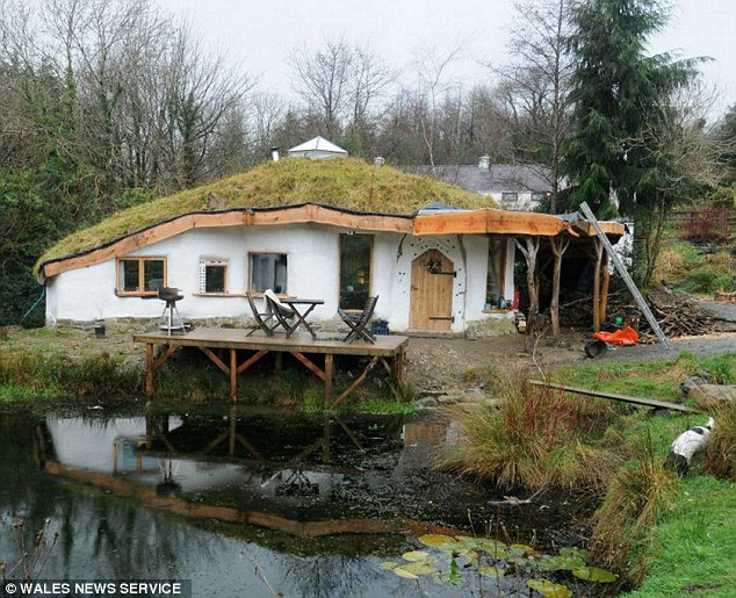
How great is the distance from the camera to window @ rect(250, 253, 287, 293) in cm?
1492

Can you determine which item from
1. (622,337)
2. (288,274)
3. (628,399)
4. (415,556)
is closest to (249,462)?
(415,556)

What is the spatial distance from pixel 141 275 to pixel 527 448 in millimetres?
9962

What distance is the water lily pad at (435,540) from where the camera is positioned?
6125mm

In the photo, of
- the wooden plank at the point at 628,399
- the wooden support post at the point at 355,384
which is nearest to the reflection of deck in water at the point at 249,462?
the wooden support post at the point at 355,384

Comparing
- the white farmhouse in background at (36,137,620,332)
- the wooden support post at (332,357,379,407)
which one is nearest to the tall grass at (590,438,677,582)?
the wooden support post at (332,357,379,407)

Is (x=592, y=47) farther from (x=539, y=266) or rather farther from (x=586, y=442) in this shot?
(x=586, y=442)

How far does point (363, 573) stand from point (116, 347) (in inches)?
363

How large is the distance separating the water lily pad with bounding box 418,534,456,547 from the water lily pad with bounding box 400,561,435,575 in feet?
1.26

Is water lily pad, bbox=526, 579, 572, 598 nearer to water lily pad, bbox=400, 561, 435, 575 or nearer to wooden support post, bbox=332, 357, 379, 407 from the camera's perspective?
water lily pad, bbox=400, 561, 435, 575

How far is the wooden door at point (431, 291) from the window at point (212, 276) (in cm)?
421

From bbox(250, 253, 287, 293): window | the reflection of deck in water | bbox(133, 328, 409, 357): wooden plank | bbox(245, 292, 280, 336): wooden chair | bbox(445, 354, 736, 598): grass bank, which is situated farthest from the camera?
bbox(250, 253, 287, 293): window

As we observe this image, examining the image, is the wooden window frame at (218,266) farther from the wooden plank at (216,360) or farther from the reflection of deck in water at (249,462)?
the reflection of deck in water at (249,462)

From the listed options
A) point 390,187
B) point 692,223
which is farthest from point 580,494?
point 692,223

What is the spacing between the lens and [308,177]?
55.8 ft
